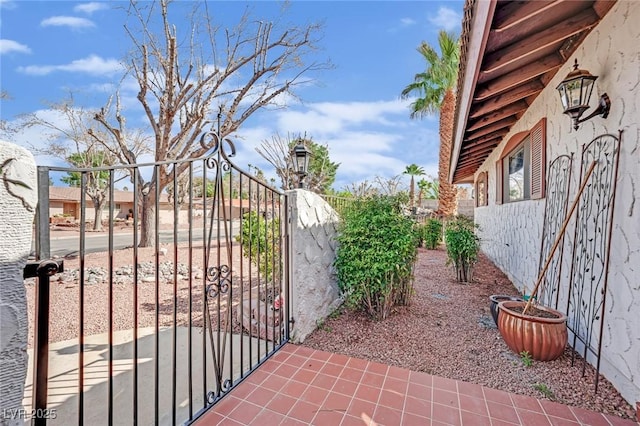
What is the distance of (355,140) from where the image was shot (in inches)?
568

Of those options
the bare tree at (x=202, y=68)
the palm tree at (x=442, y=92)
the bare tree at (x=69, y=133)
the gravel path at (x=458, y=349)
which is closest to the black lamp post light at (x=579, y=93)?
the gravel path at (x=458, y=349)

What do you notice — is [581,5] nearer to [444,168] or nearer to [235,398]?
[235,398]

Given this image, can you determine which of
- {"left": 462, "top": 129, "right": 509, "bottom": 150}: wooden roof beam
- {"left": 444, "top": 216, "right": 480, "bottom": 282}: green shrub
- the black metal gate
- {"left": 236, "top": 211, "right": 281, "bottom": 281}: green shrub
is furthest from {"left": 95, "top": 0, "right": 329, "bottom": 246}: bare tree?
{"left": 444, "top": 216, "right": 480, "bottom": 282}: green shrub

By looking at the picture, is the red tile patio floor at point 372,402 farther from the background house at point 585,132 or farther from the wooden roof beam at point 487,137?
the wooden roof beam at point 487,137

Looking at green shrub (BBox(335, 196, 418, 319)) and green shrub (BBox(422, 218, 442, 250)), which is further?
green shrub (BBox(422, 218, 442, 250))

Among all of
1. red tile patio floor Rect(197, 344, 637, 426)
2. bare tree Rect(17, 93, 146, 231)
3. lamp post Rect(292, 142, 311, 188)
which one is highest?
bare tree Rect(17, 93, 146, 231)

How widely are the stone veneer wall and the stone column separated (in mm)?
2210

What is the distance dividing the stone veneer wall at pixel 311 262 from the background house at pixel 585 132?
207 centimetres

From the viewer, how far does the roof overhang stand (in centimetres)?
221

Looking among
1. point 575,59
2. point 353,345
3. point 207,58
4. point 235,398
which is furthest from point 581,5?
point 207,58

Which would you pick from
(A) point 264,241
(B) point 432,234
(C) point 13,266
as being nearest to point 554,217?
(A) point 264,241

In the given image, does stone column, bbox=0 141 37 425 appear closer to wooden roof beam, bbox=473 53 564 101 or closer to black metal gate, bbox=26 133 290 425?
black metal gate, bbox=26 133 290 425

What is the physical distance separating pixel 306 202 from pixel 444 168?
33.2 feet

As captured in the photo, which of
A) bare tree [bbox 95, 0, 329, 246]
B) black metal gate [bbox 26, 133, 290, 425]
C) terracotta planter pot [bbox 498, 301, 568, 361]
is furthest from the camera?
bare tree [bbox 95, 0, 329, 246]
